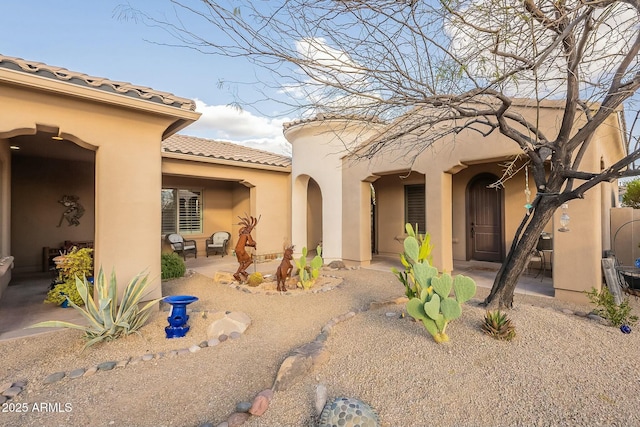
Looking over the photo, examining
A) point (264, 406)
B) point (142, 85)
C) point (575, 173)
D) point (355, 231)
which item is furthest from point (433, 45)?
point (355, 231)

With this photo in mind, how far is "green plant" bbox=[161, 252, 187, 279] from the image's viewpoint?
794 cm

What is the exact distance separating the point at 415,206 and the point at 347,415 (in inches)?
378

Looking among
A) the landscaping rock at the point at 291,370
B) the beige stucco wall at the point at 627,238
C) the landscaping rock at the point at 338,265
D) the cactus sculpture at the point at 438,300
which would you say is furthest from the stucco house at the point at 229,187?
the landscaping rock at the point at 291,370

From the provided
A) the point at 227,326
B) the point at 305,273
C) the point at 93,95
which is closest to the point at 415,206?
the point at 305,273

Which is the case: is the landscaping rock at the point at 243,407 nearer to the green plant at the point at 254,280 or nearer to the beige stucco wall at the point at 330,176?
the green plant at the point at 254,280

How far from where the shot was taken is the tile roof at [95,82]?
4168mm

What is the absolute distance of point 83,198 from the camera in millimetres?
9742

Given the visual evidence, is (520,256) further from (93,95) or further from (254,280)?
(93,95)

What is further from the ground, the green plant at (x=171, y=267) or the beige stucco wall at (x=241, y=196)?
the beige stucco wall at (x=241, y=196)

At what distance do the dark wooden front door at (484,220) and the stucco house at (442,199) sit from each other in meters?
0.03

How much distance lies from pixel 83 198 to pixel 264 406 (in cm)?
981

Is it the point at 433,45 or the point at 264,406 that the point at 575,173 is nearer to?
the point at 433,45

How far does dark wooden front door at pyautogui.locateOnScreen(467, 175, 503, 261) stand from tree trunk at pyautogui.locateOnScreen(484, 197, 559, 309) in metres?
5.48

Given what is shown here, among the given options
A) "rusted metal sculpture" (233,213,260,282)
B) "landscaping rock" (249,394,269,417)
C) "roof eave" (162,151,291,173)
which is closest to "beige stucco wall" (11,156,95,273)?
"roof eave" (162,151,291,173)
